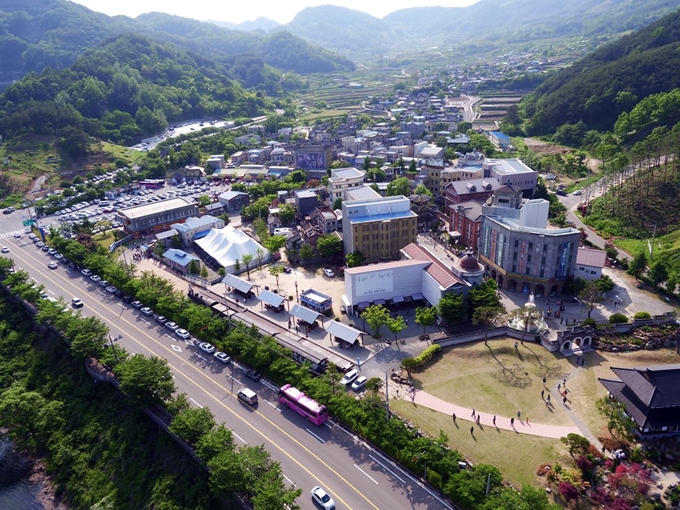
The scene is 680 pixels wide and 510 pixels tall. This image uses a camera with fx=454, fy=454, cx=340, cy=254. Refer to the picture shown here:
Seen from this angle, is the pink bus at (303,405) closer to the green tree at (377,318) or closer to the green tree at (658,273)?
the green tree at (377,318)

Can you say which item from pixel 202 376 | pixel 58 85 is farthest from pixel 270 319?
pixel 58 85

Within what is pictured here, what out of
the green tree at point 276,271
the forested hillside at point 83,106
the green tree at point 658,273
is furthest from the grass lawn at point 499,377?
the forested hillside at point 83,106

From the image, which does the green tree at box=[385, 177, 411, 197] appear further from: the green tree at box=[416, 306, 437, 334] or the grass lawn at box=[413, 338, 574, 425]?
the grass lawn at box=[413, 338, 574, 425]

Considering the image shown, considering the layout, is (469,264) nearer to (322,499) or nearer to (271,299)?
(271,299)

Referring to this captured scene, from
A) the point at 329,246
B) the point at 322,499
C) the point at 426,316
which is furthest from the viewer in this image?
the point at 329,246

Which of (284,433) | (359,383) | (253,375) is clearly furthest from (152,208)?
(284,433)

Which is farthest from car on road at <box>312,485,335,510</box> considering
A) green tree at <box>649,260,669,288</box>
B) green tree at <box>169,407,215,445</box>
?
green tree at <box>649,260,669,288</box>
